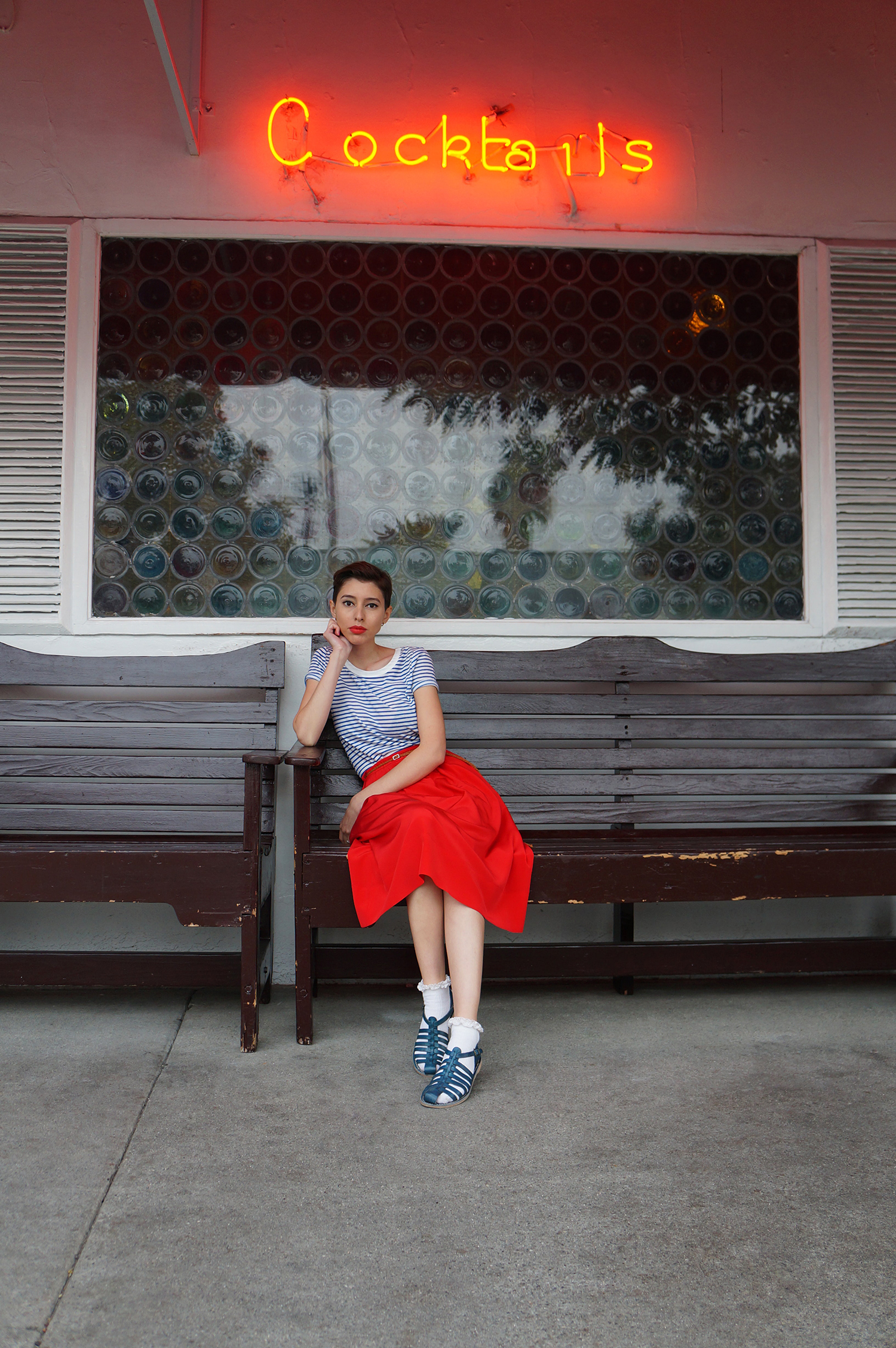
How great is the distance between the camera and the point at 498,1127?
7.50 feet

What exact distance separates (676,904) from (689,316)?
7.53ft

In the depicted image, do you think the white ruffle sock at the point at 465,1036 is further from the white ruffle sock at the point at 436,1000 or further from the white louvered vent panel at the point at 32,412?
the white louvered vent panel at the point at 32,412

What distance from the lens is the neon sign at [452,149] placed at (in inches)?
144

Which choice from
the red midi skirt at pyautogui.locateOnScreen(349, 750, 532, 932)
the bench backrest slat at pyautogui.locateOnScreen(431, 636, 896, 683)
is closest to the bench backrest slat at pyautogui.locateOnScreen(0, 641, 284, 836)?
the red midi skirt at pyautogui.locateOnScreen(349, 750, 532, 932)

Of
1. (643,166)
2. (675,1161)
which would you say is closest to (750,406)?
(643,166)

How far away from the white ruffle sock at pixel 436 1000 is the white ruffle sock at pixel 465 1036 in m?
0.12

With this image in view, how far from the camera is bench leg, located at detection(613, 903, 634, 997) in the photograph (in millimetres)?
3344

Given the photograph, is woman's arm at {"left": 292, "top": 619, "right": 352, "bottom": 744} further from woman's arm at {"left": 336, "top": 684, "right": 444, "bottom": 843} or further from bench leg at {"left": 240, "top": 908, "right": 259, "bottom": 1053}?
bench leg at {"left": 240, "top": 908, "right": 259, "bottom": 1053}

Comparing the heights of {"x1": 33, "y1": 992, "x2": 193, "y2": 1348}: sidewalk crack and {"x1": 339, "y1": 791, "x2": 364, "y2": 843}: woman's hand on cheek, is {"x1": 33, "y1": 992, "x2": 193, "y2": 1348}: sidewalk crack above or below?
below

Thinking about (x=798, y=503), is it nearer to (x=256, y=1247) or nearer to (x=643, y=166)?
(x=643, y=166)

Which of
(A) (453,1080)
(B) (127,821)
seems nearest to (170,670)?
(B) (127,821)

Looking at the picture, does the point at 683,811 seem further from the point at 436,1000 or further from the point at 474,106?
the point at 474,106

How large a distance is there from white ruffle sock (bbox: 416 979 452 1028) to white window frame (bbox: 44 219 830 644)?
137 cm

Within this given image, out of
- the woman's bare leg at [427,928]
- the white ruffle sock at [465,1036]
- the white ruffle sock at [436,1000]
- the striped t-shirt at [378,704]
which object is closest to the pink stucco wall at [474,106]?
the striped t-shirt at [378,704]
